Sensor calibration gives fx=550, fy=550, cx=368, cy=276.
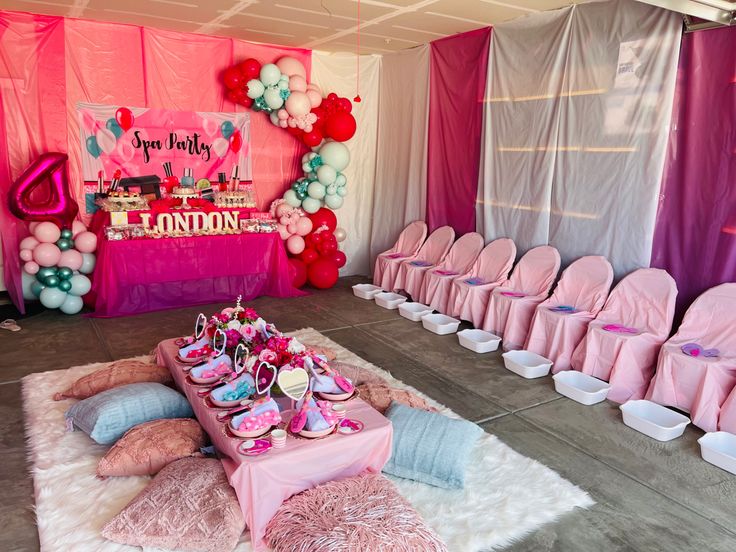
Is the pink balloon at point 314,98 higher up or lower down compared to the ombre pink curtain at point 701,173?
higher up

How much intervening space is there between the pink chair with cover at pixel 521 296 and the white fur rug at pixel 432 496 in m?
1.70

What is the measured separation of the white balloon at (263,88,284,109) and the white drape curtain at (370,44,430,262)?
169 cm

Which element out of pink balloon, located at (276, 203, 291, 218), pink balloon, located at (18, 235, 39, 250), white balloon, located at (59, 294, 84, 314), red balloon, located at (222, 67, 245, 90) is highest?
red balloon, located at (222, 67, 245, 90)

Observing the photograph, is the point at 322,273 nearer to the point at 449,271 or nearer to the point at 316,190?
the point at 316,190

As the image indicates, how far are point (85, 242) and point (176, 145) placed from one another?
5.17ft

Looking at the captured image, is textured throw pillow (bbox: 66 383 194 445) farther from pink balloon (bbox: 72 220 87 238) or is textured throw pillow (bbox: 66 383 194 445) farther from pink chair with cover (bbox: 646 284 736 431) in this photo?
pink chair with cover (bbox: 646 284 736 431)

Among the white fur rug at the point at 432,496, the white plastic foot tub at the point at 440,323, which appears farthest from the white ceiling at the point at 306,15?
the white fur rug at the point at 432,496

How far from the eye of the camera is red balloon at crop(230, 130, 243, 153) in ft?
22.0

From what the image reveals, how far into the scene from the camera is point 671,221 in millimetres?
→ 4355

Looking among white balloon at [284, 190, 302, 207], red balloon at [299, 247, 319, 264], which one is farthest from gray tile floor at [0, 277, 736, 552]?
white balloon at [284, 190, 302, 207]

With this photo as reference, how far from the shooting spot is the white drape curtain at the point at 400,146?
691 cm

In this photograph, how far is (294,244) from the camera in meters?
6.77

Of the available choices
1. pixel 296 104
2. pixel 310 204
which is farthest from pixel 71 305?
pixel 296 104

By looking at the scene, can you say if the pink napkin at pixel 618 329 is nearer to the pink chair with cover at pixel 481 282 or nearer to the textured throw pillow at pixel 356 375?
the pink chair with cover at pixel 481 282
